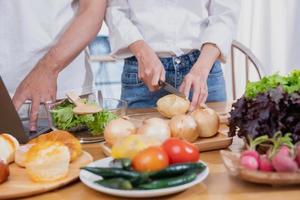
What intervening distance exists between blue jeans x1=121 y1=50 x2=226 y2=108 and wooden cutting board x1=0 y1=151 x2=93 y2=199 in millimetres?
667

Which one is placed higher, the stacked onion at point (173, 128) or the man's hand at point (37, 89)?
the man's hand at point (37, 89)

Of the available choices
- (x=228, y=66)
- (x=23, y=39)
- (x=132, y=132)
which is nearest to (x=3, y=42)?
(x=23, y=39)

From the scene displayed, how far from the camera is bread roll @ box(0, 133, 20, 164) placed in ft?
3.40

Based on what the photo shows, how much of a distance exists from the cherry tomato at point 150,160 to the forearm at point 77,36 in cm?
77

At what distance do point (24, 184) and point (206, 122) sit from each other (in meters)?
0.44

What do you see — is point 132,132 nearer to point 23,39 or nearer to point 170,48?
point 170,48

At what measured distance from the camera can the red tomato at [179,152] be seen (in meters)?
0.88

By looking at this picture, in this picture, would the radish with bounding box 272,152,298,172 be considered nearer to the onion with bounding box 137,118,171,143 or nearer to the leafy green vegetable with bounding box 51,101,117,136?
the onion with bounding box 137,118,171,143

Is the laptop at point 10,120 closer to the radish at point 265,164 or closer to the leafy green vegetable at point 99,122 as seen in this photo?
the leafy green vegetable at point 99,122

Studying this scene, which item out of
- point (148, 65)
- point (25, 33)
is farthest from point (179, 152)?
point (25, 33)

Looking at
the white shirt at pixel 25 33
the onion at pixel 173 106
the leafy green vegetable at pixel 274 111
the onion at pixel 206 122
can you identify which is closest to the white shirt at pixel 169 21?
the white shirt at pixel 25 33

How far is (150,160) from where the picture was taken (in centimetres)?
Answer: 84

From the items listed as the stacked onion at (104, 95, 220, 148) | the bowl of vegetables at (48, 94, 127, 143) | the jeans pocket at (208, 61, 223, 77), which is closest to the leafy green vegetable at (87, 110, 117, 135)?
the bowl of vegetables at (48, 94, 127, 143)

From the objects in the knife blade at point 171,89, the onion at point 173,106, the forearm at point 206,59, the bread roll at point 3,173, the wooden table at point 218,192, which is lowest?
the wooden table at point 218,192
